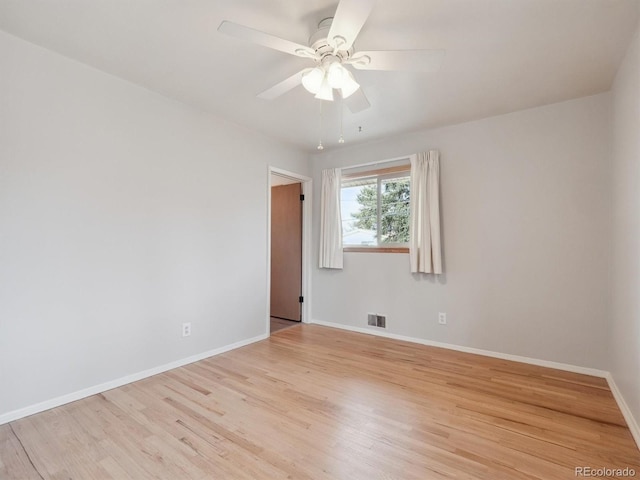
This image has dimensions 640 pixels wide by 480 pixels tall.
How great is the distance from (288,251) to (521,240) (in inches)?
117

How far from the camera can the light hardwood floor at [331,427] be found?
1526 millimetres

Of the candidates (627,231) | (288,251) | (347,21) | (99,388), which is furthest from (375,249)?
(99,388)

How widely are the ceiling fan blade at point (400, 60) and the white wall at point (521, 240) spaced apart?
1.79 metres

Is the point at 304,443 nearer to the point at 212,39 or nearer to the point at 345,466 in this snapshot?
the point at 345,466

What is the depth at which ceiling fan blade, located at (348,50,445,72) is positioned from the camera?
1.62m

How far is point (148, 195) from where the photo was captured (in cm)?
261

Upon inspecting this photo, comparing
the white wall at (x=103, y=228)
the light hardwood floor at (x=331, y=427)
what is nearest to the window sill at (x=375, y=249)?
the light hardwood floor at (x=331, y=427)

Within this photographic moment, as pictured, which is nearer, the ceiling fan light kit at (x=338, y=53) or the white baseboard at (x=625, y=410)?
the ceiling fan light kit at (x=338, y=53)

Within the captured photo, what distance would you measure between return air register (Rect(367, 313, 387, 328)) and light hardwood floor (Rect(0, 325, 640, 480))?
3.17 feet

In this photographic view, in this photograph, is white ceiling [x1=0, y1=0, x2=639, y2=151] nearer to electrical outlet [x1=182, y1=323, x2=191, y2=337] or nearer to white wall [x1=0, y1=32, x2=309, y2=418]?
white wall [x1=0, y1=32, x2=309, y2=418]

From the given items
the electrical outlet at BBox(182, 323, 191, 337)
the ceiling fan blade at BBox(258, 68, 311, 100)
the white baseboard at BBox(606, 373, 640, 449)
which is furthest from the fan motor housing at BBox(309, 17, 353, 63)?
the white baseboard at BBox(606, 373, 640, 449)

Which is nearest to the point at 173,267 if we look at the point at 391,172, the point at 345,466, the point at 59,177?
the point at 59,177

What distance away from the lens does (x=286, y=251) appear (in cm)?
468

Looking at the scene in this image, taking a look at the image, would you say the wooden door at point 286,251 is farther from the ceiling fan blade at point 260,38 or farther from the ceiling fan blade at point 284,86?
the ceiling fan blade at point 260,38
